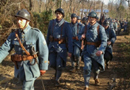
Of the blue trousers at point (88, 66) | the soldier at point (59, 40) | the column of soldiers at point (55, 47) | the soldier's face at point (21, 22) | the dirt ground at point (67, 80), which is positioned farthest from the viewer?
the dirt ground at point (67, 80)

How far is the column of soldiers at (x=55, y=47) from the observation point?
295cm

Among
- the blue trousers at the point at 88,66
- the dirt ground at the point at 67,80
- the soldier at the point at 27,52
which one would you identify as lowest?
the dirt ground at the point at 67,80

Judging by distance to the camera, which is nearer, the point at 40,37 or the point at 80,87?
the point at 40,37

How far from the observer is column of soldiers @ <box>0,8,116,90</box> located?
116 inches

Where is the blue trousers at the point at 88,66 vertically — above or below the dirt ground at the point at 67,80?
above

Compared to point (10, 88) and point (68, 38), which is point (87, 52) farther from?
point (10, 88)

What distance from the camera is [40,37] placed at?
9.75ft

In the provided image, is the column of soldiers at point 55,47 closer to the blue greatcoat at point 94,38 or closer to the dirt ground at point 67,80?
the blue greatcoat at point 94,38

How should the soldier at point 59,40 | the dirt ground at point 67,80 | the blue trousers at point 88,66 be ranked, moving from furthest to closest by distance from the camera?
the dirt ground at point 67,80 → the soldier at point 59,40 → the blue trousers at point 88,66

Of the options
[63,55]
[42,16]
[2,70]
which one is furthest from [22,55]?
[42,16]

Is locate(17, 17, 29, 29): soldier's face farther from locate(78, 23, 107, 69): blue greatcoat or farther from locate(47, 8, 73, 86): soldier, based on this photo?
locate(78, 23, 107, 69): blue greatcoat

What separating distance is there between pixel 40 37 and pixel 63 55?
197 cm

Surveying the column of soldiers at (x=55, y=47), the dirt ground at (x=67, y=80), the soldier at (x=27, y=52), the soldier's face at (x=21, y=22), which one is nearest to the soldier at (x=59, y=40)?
the column of soldiers at (x=55, y=47)

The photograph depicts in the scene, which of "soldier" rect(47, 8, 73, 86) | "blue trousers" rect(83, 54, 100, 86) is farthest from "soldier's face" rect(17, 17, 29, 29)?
"blue trousers" rect(83, 54, 100, 86)
